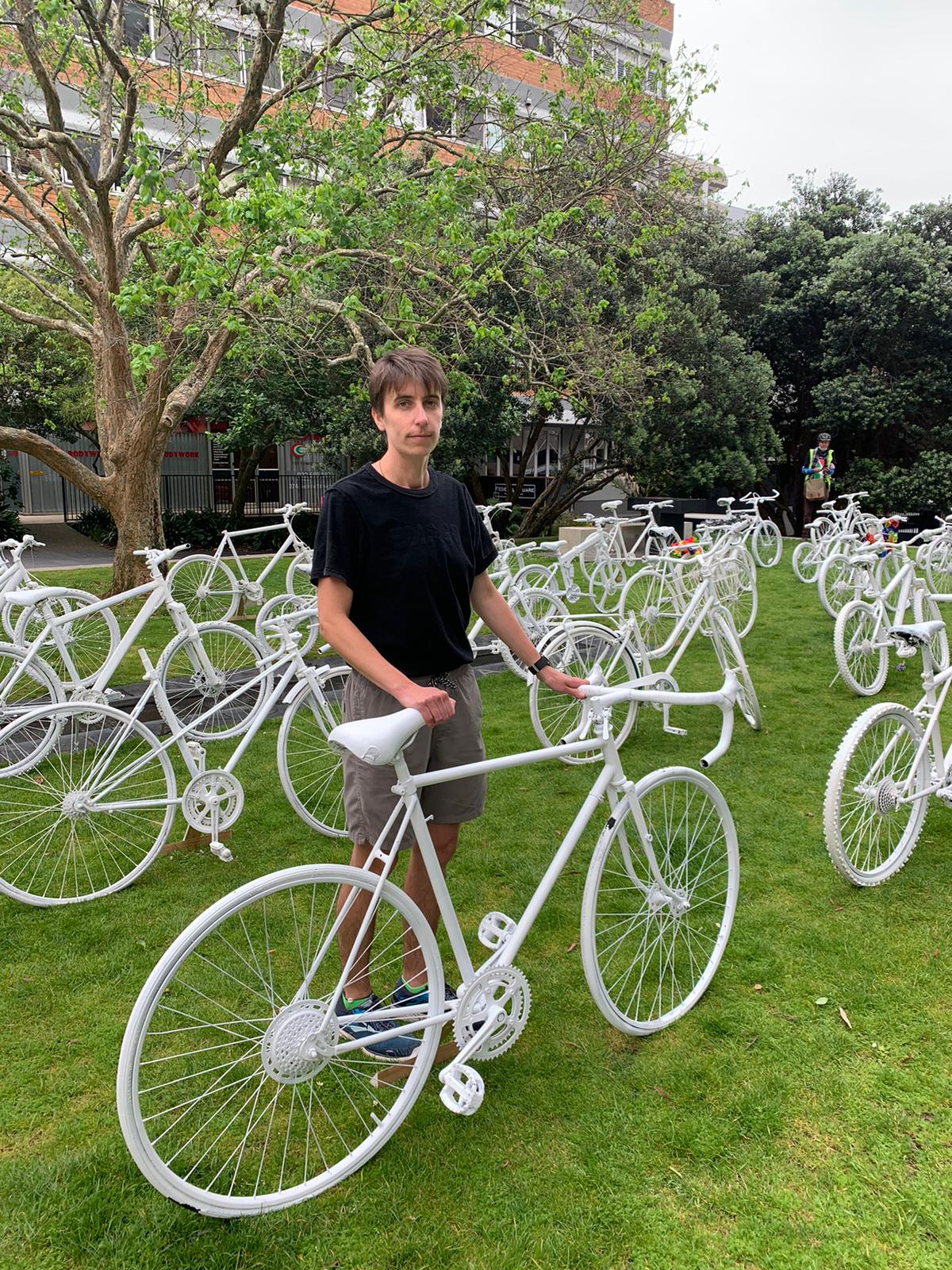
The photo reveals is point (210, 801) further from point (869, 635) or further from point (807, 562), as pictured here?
point (807, 562)

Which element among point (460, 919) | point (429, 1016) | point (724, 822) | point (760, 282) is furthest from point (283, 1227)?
point (760, 282)

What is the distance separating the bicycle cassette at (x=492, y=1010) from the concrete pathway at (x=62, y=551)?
1080cm

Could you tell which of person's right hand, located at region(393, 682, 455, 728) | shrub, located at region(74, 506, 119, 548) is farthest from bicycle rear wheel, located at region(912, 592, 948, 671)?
shrub, located at region(74, 506, 119, 548)

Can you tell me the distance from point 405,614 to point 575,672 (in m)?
2.68

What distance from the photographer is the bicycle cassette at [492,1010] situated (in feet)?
7.13

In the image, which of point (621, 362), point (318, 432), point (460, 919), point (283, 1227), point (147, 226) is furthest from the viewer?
point (318, 432)

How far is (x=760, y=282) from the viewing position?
714 inches

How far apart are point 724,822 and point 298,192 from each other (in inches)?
206

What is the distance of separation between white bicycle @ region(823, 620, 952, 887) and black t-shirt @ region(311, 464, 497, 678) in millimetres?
1809

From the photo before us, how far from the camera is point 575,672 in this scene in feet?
15.8

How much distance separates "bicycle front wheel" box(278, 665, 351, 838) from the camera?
3.89 meters

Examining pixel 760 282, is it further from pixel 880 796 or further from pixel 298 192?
pixel 880 796

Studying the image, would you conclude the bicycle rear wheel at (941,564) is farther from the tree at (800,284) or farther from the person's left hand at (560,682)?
the tree at (800,284)

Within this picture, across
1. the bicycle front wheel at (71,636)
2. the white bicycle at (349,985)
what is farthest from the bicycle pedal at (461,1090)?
the bicycle front wheel at (71,636)
